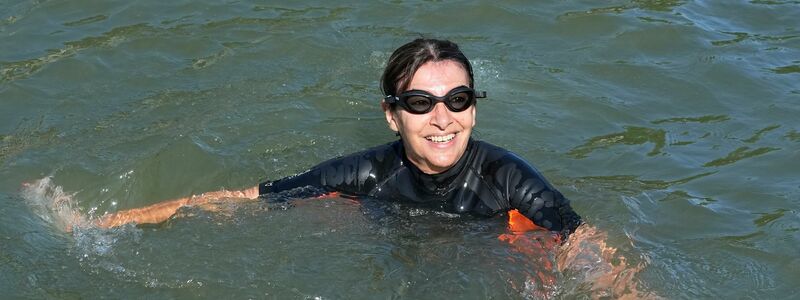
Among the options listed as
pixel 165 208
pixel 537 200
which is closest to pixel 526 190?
pixel 537 200

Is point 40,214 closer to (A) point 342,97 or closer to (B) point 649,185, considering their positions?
(A) point 342,97

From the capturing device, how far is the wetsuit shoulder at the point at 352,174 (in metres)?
5.60

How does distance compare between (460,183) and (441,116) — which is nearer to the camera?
(441,116)

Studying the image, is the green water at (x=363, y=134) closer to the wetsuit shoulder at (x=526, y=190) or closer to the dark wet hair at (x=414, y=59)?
the wetsuit shoulder at (x=526, y=190)

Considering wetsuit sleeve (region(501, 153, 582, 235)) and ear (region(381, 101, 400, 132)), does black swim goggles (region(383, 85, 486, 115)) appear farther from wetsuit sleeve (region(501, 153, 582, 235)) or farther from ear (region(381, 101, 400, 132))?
wetsuit sleeve (region(501, 153, 582, 235))

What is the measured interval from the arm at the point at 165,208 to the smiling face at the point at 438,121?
105cm

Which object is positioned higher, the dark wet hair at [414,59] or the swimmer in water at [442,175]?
the dark wet hair at [414,59]

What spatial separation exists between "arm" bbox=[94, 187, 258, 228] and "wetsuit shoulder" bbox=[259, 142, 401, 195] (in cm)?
21

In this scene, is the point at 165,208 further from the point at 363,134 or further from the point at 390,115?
the point at 363,134

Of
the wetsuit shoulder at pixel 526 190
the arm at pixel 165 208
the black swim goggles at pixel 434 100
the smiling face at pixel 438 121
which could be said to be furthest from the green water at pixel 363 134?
the black swim goggles at pixel 434 100

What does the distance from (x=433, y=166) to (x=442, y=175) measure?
10 cm

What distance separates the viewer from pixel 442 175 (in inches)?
213

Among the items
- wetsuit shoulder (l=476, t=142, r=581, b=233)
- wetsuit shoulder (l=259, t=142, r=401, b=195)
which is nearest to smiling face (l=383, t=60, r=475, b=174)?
wetsuit shoulder (l=476, t=142, r=581, b=233)

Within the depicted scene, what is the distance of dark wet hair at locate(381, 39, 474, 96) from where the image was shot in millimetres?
5044
